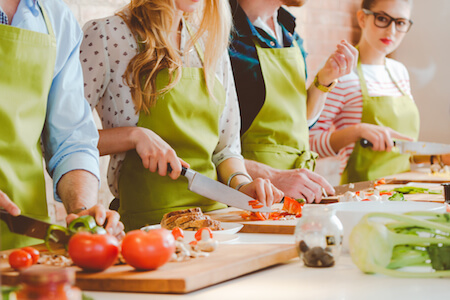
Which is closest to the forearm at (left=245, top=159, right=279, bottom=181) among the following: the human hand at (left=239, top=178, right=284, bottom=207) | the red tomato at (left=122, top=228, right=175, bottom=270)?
the human hand at (left=239, top=178, right=284, bottom=207)

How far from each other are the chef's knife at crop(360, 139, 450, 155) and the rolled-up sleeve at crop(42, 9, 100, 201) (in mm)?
1860

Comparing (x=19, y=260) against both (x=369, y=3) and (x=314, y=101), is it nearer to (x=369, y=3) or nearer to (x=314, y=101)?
(x=314, y=101)

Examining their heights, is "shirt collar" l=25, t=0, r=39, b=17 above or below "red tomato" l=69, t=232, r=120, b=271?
above

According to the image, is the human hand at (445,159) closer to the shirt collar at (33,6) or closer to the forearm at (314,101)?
the forearm at (314,101)

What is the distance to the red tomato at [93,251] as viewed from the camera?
948 millimetres

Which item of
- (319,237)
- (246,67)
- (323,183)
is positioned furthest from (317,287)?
(246,67)

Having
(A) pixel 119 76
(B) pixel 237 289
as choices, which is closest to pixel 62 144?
(A) pixel 119 76

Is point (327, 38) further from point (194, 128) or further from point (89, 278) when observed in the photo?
point (89, 278)

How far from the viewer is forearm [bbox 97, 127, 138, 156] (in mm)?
1758

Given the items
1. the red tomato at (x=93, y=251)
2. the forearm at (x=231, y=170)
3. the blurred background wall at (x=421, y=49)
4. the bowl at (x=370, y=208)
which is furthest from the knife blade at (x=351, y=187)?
the blurred background wall at (x=421, y=49)

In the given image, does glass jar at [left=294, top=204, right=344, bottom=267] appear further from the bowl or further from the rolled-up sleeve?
the rolled-up sleeve

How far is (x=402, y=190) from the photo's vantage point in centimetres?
221

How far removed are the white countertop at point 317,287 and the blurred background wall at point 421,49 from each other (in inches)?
123

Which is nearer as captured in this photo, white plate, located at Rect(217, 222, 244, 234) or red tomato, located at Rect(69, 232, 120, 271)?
red tomato, located at Rect(69, 232, 120, 271)
